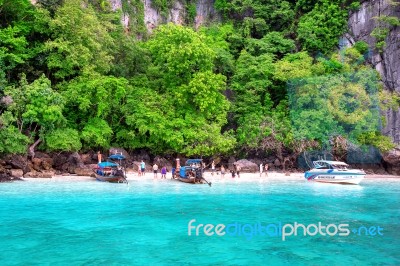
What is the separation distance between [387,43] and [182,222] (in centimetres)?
3232

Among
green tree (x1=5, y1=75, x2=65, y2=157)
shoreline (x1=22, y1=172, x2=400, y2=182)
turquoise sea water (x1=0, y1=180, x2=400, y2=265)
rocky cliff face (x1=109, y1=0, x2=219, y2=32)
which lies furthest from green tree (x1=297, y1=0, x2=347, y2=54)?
green tree (x1=5, y1=75, x2=65, y2=157)

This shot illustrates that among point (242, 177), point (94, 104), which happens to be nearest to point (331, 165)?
point (242, 177)

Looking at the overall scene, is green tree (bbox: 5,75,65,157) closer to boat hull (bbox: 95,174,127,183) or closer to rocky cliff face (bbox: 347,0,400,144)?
boat hull (bbox: 95,174,127,183)

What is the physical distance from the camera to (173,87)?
118 feet

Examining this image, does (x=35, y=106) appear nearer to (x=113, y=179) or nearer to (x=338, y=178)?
(x=113, y=179)

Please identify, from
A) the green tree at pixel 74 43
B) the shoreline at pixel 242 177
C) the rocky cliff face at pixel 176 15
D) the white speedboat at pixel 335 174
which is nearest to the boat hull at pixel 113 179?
the shoreline at pixel 242 177

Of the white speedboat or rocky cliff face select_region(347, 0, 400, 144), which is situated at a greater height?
rocky cliff face select_region(347, 0, 400, 144)

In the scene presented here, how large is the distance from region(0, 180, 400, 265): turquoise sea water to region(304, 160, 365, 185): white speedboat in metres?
2.61

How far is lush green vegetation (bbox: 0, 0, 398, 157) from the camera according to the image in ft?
99.4

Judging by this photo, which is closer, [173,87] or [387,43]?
[173,87]

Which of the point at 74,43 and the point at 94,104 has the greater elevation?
the point at 74,43

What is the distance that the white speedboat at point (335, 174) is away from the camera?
27.5 metres

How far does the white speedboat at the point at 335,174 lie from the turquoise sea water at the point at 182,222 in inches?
103

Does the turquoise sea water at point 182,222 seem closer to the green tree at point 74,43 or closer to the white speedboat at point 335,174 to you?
the white speedboat at point 335,174
